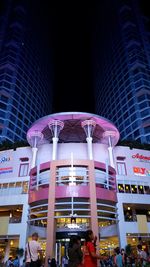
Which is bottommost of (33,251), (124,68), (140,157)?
(33,251)

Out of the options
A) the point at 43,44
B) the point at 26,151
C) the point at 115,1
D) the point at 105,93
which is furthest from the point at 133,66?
Result: the point at 26,151

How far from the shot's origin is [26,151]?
37.2 meters

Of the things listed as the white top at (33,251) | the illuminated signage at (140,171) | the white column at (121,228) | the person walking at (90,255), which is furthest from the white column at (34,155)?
the person walking at (90,255)

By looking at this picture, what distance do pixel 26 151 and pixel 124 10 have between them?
7108cm

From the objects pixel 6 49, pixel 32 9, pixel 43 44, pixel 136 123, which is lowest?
pixel 136 123

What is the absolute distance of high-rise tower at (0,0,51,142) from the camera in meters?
66.9

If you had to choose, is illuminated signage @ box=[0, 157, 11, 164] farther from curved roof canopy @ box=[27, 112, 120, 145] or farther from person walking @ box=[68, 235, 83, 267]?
person walking @ box=[68, 235, 83, 267]

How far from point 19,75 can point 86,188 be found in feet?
177

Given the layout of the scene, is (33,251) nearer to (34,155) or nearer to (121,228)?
(121,228)

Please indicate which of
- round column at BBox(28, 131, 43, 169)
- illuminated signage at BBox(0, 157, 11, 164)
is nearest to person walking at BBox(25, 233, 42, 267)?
round column at BBox(28, 131, 43, 169)

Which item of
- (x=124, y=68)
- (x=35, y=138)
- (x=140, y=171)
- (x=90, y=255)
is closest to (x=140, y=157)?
(x=140, y=171)

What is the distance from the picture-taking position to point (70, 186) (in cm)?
2922

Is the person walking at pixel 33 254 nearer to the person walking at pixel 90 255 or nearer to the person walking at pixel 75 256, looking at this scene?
the person walking at pixel 75 256

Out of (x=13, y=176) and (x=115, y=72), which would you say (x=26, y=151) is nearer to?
(x=13, y=176)
